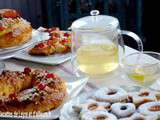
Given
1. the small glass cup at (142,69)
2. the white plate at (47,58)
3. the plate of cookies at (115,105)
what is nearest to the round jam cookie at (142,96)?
the plate of cookies at (115,105)

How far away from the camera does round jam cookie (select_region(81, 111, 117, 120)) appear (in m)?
0.94

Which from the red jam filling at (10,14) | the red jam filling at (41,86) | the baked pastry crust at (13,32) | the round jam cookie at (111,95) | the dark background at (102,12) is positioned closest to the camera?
the round jam cookie at (111,95)

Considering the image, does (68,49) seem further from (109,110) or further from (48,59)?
(109,110)

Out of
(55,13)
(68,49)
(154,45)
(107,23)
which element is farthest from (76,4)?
(107,23)

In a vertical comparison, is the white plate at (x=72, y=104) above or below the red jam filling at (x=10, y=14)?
below

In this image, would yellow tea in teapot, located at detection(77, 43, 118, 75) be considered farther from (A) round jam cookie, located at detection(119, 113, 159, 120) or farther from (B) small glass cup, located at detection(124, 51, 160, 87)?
(A) round jam cookie, located at detection(119, 113, 159, 120)

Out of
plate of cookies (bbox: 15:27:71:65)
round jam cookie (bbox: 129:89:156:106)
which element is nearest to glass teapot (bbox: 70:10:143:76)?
plate of cookies (bbox: 15:27:71:65)

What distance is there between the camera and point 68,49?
4.74ft

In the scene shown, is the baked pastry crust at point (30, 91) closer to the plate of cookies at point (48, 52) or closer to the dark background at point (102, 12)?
the plate of cookies at point (48, 52)

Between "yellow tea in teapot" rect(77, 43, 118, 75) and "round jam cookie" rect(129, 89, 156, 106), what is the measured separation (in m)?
0.23

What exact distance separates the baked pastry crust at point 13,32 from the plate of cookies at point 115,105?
0.37 meters

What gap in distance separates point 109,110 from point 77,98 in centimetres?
11

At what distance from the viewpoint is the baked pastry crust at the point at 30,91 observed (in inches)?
42.3

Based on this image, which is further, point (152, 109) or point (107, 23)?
point (107, 23)
